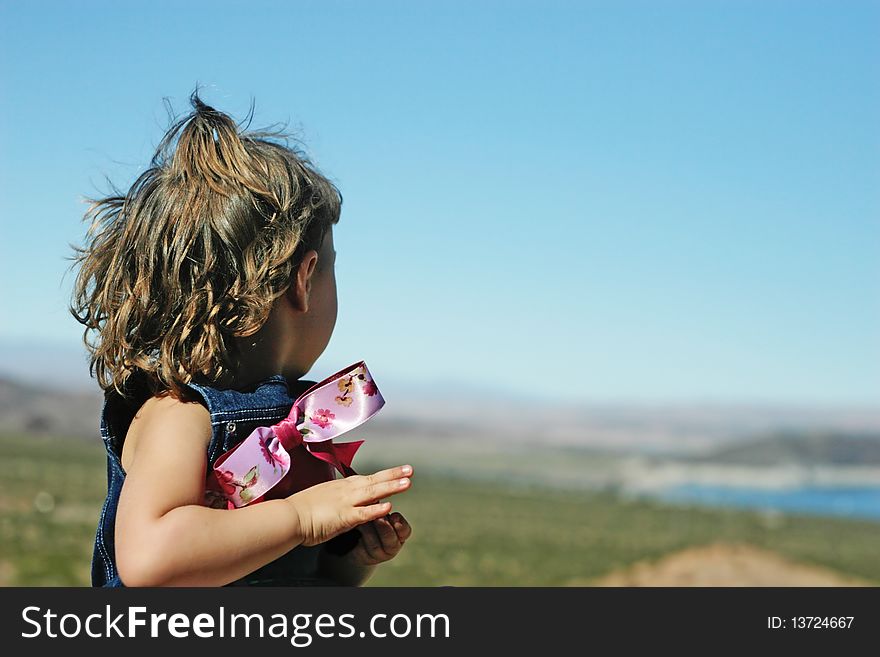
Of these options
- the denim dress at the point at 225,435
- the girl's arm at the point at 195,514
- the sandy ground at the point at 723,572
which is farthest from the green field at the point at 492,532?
the girl's arm at the point at 195,514

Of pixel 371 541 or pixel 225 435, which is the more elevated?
pixel 225 435

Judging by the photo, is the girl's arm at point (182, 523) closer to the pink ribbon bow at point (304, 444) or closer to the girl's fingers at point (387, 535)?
the pink ribbon bow at point (304, 444)

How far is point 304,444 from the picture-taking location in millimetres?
2641

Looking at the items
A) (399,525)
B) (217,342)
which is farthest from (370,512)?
(217,342)

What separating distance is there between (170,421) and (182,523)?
27 cm

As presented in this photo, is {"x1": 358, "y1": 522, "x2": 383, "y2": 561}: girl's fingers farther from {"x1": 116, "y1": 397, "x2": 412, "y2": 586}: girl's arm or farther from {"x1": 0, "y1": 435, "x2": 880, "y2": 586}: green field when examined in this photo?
{"x1": 0, "y1": 435, "x2": 880, "y2": 586}: green field

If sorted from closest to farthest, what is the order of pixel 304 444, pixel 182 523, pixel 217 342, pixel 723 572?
pixel 182 523, pixel 217 342, pixel 304 444, pixel 723 572

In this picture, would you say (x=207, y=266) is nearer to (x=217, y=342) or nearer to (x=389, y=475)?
(x=217, y=342)

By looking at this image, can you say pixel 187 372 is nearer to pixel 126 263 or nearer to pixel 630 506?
pixel 126 263

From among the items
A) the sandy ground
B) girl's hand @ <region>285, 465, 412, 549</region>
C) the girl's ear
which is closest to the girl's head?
the girl's ear

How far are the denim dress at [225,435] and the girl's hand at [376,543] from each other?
4cm

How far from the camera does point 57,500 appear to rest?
105 ft

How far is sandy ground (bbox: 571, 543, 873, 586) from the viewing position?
66.5 ft

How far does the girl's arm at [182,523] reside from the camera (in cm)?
217
